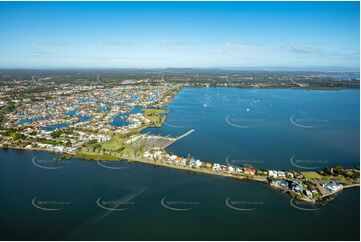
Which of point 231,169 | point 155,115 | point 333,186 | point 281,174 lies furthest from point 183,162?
point 155,115

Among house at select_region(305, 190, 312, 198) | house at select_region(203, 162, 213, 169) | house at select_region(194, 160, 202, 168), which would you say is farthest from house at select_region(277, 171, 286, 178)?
house at select_region(194, 160, 202, 168)

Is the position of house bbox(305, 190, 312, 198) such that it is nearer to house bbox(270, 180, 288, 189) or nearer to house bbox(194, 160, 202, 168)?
house bbox(270, 180, 288, 189)

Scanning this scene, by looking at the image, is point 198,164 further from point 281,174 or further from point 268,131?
point 268,131

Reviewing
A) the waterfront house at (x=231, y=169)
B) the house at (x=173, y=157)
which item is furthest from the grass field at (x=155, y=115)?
the waterfront house at (x=231, y=169)

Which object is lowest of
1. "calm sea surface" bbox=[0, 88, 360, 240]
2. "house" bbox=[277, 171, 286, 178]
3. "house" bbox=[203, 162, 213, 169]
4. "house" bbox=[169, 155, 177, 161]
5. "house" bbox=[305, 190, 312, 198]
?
"calm sea surface" bbox=[0, 88, 360, 240]

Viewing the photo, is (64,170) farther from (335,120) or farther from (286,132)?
(335,120)

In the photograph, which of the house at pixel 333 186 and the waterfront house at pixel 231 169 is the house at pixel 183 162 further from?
the house at pixel 333 186

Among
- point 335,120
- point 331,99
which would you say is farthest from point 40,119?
point 331,99

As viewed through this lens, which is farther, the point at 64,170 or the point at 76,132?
the point at 76,132
